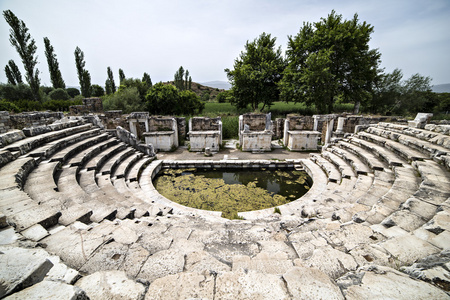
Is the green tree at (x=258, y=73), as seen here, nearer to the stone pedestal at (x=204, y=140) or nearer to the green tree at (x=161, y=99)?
the green tree at (x=161, y=99)

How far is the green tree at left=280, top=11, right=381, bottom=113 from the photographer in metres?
13.9

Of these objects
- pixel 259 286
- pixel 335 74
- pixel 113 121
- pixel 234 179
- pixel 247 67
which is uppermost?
pixel 247 67

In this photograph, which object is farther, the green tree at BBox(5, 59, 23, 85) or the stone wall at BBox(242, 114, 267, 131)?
the green tree at BBox(5, 59, 23, 85)

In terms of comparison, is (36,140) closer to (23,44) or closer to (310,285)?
(310,285)

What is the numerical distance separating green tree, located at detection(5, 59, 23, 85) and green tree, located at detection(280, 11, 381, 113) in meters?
37.9

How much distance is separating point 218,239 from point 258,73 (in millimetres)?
17393

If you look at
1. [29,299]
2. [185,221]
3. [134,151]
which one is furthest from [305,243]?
[134,151]

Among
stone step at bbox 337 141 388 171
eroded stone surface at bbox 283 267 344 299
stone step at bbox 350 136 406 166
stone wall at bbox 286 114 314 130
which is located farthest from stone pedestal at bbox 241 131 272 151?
eroded stone surface at bbox 283 267 344 299

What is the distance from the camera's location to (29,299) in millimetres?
1211

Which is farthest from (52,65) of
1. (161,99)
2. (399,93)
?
(399,93)

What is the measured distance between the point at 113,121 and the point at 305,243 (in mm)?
12613

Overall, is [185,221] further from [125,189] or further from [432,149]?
[432,149]

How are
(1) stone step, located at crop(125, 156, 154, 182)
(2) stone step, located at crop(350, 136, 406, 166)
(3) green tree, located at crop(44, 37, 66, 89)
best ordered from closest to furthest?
(2) stone step, located at crop(350, 136, 406, 166) → (1) stone step, located at crop(125, 156, 154, 182) → (3) green tree, located at crop(44, 37, 66, 89)

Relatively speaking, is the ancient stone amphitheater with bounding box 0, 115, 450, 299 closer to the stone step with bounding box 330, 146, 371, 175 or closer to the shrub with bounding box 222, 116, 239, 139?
the stone step with bounding box 330, 146, 371, 175
